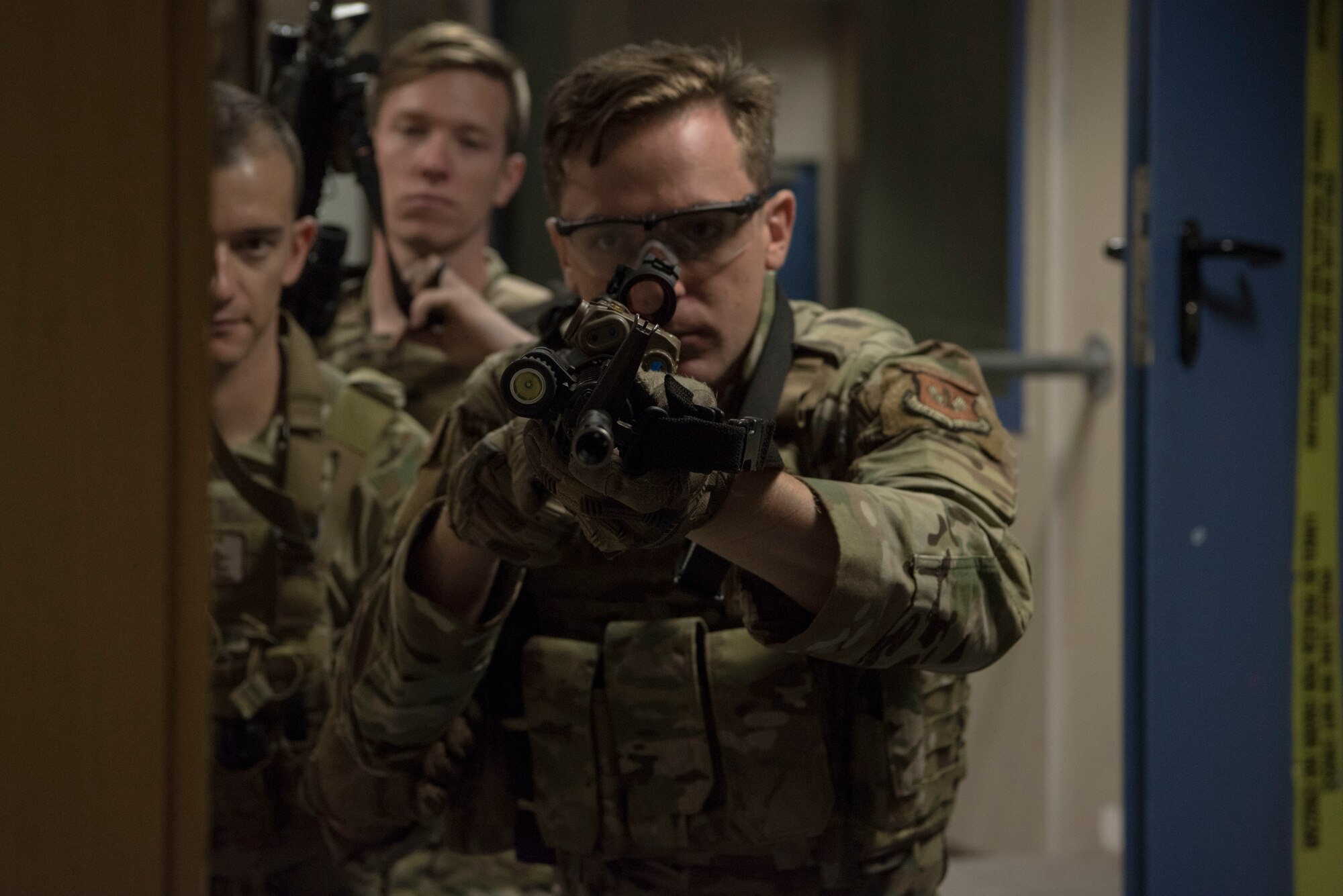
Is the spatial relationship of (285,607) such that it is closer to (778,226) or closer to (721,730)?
(721,730)

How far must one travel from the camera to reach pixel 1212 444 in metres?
1.63

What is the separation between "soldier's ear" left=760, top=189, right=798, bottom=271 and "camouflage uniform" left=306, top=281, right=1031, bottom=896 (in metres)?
0.04

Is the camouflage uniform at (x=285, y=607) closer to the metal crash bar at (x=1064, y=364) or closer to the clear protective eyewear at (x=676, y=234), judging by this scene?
the clear protective eyewear at (x=676, y=234)

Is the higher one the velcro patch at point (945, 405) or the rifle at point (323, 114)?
the rifle at point (323, 114)

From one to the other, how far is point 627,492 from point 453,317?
2.71 feet

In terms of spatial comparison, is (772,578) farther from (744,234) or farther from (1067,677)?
(1067,677)

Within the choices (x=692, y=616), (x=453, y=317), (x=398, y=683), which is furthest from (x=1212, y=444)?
(x=398, y=683)

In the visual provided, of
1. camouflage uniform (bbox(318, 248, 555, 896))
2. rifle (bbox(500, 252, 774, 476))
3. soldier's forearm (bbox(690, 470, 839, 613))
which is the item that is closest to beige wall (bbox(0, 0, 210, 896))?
rifle (bbox(500, 252, 774, 476))

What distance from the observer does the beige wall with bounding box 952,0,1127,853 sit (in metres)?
1.33

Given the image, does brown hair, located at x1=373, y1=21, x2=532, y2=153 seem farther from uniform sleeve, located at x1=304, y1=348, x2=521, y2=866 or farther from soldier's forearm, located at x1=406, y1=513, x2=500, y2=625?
soldier's forearm, located at x1=406, y1=513, x2=500, y2=625

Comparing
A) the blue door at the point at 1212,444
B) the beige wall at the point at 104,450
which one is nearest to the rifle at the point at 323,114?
the beige wall at the point at 104,450

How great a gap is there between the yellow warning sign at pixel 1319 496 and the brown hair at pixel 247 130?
51.0 inches

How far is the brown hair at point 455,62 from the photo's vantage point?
149cm

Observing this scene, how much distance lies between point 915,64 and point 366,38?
2.13ft
